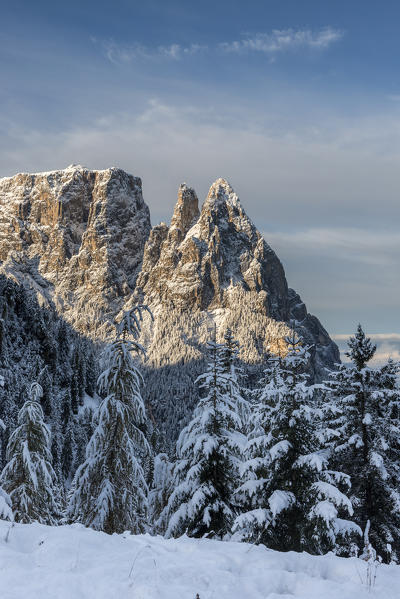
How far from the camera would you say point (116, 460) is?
1510 cm

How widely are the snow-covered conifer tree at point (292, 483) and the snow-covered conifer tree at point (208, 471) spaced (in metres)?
0.71

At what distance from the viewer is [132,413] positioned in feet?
51.1

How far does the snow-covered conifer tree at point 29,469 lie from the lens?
20.4 meters

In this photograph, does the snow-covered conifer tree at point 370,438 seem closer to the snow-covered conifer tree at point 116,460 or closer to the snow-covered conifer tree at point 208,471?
the snow-covered conifer tree at point 208,471

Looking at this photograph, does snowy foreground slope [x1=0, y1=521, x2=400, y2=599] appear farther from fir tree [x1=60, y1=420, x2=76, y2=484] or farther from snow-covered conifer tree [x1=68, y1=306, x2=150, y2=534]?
fir tree [x1=60, y1=420, x2=76, y2=484]

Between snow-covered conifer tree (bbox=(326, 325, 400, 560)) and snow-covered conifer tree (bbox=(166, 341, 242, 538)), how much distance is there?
11.7 feet

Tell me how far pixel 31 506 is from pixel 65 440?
45.6m

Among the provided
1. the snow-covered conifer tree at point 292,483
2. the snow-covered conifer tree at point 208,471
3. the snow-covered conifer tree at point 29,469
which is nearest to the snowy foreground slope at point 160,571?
the snow-covered conifer tree at point 292,483

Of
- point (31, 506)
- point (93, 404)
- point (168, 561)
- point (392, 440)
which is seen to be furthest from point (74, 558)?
point (93, 404)

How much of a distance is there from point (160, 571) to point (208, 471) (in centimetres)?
898

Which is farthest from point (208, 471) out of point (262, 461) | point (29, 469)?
point (29, 469)

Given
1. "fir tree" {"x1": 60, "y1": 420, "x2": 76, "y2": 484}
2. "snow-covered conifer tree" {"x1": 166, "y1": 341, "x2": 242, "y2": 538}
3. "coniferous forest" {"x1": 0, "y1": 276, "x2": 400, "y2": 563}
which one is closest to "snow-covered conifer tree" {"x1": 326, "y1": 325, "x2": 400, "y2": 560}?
"coniferous forest" {"x1": 0, "y1": 276, "x2": 400, "y2": 563}

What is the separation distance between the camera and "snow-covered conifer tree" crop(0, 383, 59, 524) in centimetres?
2038

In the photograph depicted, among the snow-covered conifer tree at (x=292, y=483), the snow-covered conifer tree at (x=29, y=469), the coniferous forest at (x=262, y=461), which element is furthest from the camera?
the snow-covered conifer tree at (x=29, y=469)
